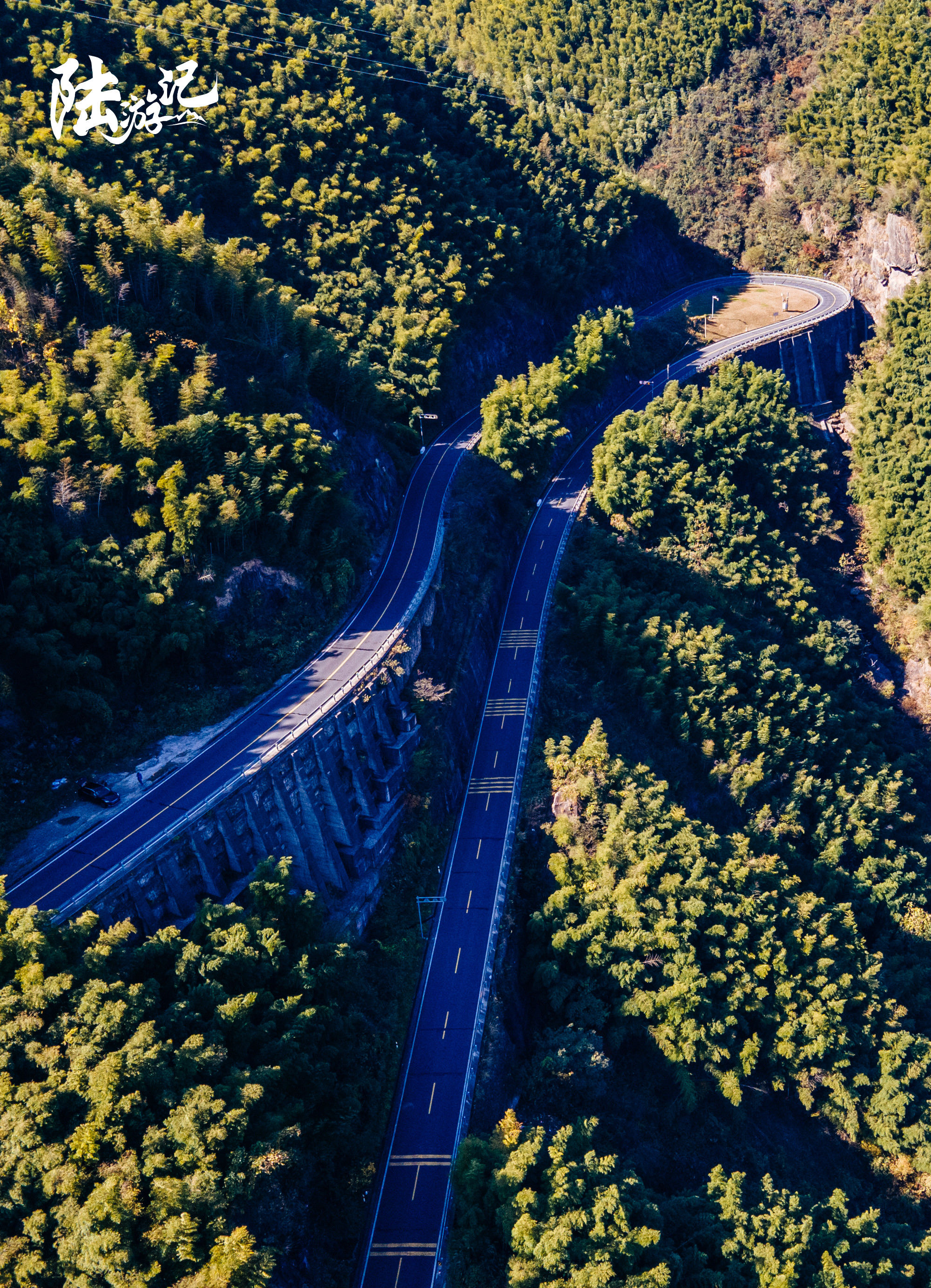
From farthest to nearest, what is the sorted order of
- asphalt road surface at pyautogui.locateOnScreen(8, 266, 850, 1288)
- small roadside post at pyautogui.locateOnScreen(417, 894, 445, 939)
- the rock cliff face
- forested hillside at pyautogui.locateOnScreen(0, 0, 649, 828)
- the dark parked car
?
the rock cliff face → small roadside post at pyautogui.locateOnScreen(417, 894, 445, 939) → forested hillside at pyautogui.locateOnScreen(0, 0, 649, 828) → the dark parked car → asphalt road surface at pyautogui.locateOnScreen(8, 266, 850, 1288)

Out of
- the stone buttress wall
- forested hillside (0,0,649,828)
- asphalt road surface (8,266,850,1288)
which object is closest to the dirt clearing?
forested hillside (0,0,649,828)

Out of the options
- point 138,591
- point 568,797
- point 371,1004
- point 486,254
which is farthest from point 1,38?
point 371,1004

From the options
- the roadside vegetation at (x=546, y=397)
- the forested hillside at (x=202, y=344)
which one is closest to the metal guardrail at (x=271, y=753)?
the forested hillside at (x=202, y=344)

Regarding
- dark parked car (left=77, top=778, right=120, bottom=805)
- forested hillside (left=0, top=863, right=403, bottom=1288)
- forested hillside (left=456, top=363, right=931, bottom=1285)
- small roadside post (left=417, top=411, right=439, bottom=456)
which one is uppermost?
small roadside post (left=417, top=411, right=439, bottom=456)

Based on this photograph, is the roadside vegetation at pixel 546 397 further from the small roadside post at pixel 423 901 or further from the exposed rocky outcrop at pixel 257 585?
the small roadside post at pixel 423 901

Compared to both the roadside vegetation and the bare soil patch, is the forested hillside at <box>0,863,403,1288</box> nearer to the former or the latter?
the roadside vegetation

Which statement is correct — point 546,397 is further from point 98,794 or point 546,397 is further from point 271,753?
point 98,794
